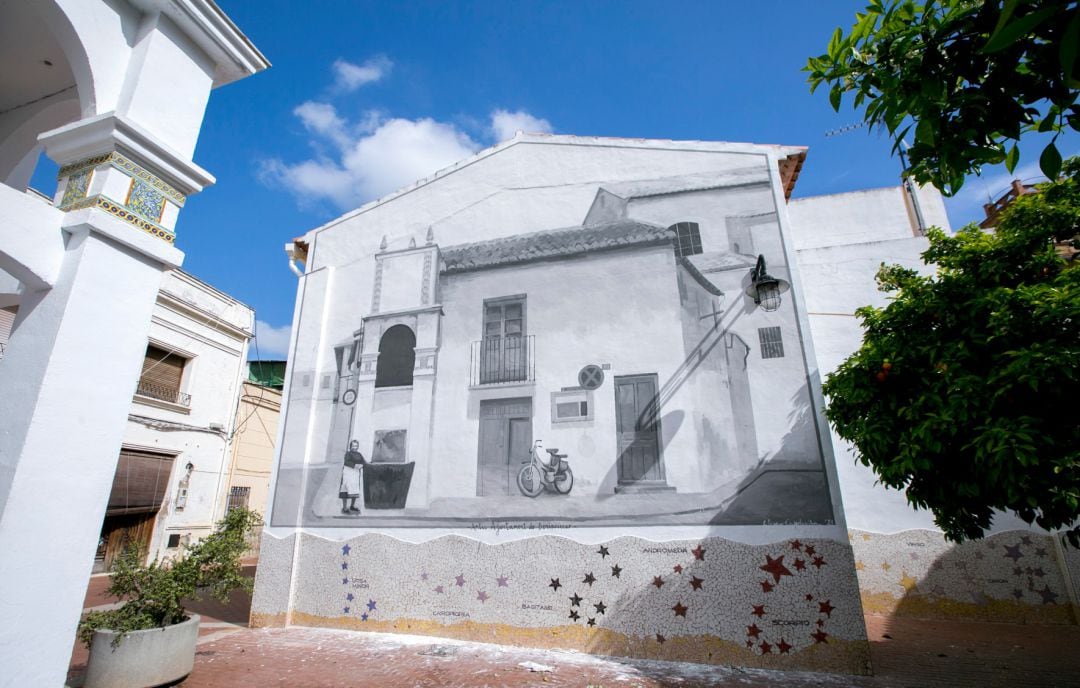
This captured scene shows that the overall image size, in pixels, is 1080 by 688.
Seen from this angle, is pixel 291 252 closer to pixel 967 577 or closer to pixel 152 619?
pixel 152 619

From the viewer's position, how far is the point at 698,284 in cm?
799

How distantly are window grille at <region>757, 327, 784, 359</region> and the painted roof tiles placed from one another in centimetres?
198

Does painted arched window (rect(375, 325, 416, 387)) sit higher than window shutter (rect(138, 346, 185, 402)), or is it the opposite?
window shutter (rect(138, 346, 185, 402))

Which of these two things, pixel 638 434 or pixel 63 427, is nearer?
pixel 63 427

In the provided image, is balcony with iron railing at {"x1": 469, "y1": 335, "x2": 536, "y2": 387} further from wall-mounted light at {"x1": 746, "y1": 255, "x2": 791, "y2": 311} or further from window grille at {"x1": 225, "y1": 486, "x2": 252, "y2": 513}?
window grille at {"x1": 225, "y1": 486, "x2": 252, "y2": 513}

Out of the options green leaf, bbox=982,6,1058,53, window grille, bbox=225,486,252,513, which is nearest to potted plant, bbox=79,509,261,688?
green leaf, bbox=982,6,1058,53

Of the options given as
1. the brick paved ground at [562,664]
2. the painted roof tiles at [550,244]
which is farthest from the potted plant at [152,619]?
the painted roof tiles at [550,244]

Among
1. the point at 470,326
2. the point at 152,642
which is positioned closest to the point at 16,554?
the point at 152,642

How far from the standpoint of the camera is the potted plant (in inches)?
215

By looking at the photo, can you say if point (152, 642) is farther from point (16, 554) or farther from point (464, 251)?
point (464, 251)

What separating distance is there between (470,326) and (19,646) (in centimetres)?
668

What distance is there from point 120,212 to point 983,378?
6.89 m

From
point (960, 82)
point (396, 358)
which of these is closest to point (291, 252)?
point (396, 358)

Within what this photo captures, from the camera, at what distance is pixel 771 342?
7.41m
